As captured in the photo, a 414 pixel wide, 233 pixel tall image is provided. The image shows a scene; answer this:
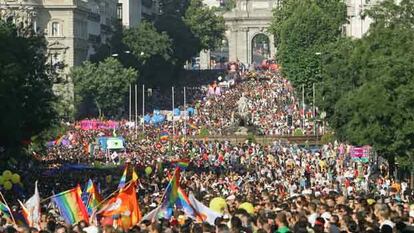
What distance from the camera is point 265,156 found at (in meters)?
82.5

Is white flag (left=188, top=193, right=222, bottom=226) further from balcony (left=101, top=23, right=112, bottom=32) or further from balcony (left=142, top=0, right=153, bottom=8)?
balcony (left=142, top=0, right=153, bottom=8)

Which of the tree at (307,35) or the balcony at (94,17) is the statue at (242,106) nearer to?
the tree at (307,35)

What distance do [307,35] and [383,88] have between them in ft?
231

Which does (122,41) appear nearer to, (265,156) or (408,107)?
(265,156)

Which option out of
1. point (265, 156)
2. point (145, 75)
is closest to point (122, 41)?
point (145, 75)

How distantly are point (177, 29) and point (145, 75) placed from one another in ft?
76.1

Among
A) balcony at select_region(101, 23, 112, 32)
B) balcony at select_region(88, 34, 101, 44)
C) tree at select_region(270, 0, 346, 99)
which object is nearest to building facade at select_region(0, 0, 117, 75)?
balcony at select_region(88, 34, 101, 44)

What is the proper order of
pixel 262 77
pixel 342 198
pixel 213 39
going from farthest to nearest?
pixel 213 39 < pixel 262 77 < pixel 342 198

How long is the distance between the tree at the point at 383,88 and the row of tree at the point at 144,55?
5299 cm

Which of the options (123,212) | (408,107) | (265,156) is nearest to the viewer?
(123,212)

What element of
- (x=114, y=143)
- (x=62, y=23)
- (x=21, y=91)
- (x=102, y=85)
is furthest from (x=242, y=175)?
(x=62, y=23)

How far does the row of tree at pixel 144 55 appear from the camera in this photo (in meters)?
132

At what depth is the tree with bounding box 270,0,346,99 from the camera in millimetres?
127319

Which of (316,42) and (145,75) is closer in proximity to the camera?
(316,42)
